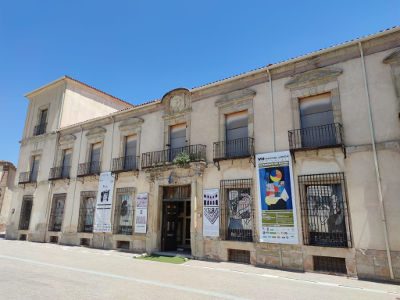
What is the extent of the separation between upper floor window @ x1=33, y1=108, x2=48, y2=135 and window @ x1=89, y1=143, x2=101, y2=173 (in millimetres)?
5404

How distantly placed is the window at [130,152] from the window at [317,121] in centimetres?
821

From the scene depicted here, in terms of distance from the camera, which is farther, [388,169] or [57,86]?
[57,86]

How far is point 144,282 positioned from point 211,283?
1654 millimetres

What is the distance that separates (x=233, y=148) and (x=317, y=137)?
316 cm

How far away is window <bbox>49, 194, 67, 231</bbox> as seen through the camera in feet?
54.2

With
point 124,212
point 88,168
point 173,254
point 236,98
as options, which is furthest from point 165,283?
point 88,168

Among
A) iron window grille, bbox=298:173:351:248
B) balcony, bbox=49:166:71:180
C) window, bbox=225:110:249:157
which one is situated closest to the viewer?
iron window grille, bbox=298:173:351:248

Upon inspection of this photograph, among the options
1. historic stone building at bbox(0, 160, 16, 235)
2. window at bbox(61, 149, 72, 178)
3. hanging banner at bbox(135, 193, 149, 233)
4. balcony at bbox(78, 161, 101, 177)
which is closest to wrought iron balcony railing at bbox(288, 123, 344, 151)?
hanging banner at bbox(135, 193, 149, 233)

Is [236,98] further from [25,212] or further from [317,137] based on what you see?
[25,212]

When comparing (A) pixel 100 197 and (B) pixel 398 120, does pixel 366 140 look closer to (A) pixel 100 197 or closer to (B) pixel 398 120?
(B) pixel 398 120

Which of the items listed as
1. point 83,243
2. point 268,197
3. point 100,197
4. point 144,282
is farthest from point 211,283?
point 83,243

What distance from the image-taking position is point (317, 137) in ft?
31.1

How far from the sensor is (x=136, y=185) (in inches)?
531

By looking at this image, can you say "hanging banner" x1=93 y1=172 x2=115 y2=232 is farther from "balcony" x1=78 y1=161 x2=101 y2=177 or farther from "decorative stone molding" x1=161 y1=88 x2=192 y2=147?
"decorative stone molding" x1=161 y1=88 x2=192 y2=147
